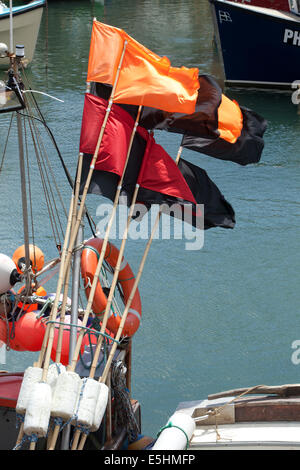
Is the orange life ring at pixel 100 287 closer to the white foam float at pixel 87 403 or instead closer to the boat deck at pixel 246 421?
the boat deck at pixel 246 421

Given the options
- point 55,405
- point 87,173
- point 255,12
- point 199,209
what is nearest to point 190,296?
point 199,209

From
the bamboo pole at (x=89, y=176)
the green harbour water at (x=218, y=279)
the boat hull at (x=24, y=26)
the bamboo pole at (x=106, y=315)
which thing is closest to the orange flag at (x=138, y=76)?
the bamboo pole at (x=89, y=176)

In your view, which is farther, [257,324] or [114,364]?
[257,324]

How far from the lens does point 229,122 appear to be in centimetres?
628

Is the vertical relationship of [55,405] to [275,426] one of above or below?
above

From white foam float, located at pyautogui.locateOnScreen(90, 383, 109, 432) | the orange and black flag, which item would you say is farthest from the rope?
the orange and black flag

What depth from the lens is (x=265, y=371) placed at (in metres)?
8.20

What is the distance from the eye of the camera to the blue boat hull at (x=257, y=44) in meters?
18.2

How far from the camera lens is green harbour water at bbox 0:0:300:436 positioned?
8148 millimetres

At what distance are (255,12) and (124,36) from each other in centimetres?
1312

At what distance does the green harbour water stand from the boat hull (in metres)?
3.57

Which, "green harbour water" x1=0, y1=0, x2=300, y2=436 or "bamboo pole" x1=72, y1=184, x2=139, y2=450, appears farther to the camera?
"green harbour water" x1=0, y1=0, x2=300, y2=436

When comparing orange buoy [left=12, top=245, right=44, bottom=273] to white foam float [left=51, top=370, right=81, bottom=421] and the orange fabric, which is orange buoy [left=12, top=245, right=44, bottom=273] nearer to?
white foam float [left=51, top=370, right=81, bottom=421]

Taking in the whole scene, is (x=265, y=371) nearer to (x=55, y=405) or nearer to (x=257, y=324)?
(x=257, y=324)
